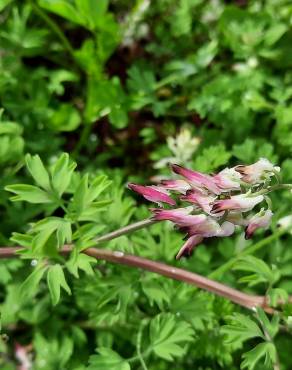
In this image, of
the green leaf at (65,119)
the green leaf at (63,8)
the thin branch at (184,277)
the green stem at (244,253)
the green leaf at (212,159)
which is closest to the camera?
the thin branch at (184,277)

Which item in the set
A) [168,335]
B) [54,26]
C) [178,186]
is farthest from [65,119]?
[178,186]

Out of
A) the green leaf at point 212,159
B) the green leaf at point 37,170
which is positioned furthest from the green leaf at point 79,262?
the green leaf at point 212,159

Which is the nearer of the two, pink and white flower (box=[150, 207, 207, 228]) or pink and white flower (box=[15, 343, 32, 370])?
pink and white flower (box=[150, 207, 207, 228])

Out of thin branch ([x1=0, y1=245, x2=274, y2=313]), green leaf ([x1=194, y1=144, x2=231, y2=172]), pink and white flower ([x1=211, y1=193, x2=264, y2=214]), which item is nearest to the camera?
pink and white flower ([x1=211, y1=193, x2=264, y2=214])

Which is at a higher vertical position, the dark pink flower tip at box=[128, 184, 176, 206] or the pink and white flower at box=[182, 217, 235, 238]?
the dark pink flower tip at box=[128, 184, 176, 206]

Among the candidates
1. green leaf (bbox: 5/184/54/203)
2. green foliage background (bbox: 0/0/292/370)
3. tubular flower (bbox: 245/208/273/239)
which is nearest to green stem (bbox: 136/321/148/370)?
green foliage background (bbox: 0/0/292/370)

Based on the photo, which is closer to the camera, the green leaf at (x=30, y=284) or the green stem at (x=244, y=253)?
the green leaf at (x=30, y=284)

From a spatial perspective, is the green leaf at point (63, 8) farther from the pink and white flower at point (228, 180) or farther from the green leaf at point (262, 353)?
the green leaf at point (262, 353)

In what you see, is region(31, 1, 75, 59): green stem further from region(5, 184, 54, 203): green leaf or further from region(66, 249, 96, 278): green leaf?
region(66, 249, 96, 278): green leaf

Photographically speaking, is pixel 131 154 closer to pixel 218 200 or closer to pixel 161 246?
pixel 161 246
